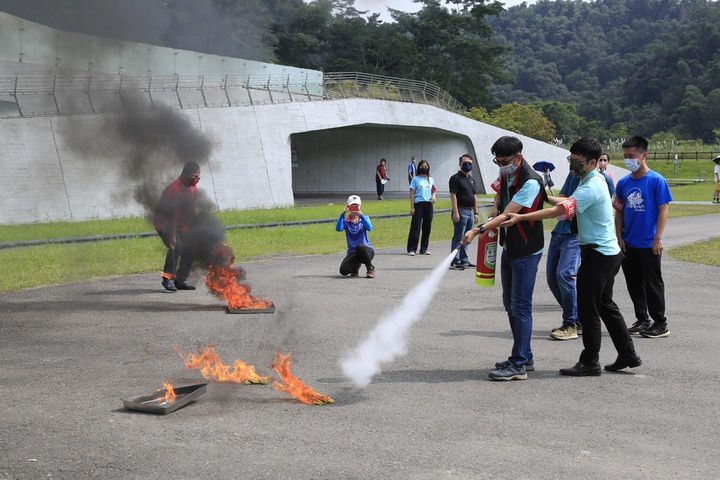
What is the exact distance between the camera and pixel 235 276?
33.9 feet

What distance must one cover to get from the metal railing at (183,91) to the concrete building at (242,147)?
0.17m

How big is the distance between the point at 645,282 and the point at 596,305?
A: 2.13 metres

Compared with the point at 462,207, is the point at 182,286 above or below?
below

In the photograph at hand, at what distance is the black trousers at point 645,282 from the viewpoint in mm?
8664

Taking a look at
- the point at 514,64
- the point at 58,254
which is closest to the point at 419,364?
the point at 58,254

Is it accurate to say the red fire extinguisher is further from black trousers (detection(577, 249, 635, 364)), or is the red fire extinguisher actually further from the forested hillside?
the forested hillside

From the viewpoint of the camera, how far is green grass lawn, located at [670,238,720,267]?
50.9 ft

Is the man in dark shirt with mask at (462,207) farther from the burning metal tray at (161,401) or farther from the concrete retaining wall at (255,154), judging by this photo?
the burning metal tray at (161,401)

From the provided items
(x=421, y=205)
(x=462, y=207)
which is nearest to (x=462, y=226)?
(x=462, y=207)

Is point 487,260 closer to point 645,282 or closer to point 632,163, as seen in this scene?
point 632,163

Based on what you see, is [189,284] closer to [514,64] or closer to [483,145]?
[483,145]

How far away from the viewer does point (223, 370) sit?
21.9ft

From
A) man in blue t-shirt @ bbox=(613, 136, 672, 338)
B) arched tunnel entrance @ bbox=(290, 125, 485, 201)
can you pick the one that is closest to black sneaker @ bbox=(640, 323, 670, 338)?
man in blue t-shirt @ bbox=(613, 136, 672, 338)

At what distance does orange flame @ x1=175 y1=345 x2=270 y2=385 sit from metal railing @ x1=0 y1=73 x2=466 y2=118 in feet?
15.6
